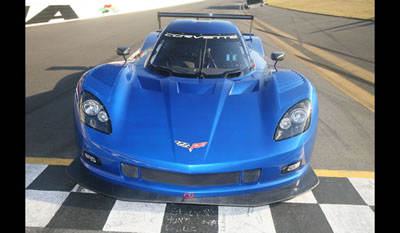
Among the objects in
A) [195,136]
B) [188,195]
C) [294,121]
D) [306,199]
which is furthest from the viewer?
[306,199]

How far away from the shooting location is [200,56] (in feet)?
10.7

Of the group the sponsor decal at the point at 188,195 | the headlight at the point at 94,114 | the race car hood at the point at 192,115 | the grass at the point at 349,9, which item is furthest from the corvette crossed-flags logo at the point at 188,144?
the grass at the point at 349,9

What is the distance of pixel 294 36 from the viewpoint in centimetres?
1185

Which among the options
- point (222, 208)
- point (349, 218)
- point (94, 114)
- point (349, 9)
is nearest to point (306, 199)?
point (349, 218)

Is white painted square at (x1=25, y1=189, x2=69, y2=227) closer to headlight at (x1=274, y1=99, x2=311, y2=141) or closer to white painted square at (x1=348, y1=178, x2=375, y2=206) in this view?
headlight at (x1=274, y1=99, x2=311, y2=141)

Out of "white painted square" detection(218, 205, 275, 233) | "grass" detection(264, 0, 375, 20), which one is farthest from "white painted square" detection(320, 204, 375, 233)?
"grass" detection(264, 0, 375, 20)

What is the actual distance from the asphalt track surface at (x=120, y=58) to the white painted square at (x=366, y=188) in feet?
0.75

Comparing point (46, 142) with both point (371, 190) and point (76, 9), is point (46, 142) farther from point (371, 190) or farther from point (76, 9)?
point (76, 9)

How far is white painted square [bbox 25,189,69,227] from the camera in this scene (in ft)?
7.43

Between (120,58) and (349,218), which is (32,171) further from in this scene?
(120,58)

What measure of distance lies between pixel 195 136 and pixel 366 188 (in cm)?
173

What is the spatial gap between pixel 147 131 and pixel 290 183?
1.11 meters

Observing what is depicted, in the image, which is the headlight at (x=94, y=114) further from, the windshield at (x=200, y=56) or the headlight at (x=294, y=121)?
the headlight at (x=294, y=121)
